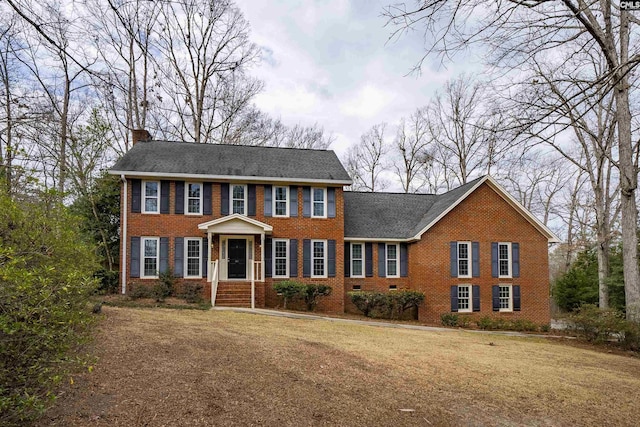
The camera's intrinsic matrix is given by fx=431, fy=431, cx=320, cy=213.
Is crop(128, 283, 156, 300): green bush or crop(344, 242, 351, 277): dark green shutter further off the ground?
crop(344, 242, 351, 277): dark green shutter

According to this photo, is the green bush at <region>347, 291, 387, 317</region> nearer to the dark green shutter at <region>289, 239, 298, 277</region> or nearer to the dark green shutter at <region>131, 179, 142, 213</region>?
the dark green shutter at <region>289, 239, 298, 277</region>

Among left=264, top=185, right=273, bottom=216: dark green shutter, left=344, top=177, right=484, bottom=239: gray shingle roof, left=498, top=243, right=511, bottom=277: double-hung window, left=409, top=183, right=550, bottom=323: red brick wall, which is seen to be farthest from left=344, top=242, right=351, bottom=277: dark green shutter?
left=498, top=243, right=511, bottom=277: double-hung window

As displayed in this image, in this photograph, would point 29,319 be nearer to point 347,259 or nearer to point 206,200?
point 206,200

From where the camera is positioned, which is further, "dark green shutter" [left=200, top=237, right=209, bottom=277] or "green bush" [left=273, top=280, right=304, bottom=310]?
"dark green shutter" [left=200, top=237, right=209, bottom=277]

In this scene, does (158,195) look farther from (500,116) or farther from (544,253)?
(544,253)

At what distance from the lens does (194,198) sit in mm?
18125

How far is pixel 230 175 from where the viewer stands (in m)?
18.1

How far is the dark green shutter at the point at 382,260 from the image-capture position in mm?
19906

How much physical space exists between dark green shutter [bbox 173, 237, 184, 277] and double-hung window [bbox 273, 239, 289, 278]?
380 cm

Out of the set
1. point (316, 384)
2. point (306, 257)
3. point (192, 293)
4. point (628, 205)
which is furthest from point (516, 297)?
point (316, 384)

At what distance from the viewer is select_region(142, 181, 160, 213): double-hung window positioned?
1764 centimetres

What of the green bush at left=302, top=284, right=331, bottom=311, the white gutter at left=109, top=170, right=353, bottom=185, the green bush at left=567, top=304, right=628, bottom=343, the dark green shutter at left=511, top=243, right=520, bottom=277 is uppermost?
the white gutter at left=109, top=170, right=353, bottom=185

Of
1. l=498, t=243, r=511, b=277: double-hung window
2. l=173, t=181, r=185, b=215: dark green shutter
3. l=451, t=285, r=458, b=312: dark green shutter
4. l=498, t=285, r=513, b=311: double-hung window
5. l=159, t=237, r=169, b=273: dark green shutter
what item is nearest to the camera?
l=159, t=237, r=169, b=273: dark green shutter

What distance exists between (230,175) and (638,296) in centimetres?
1541
